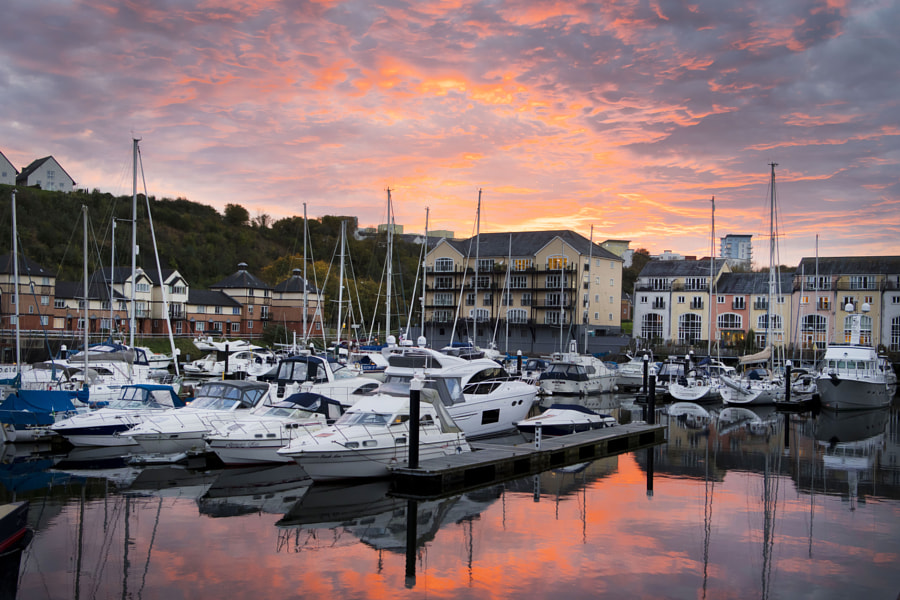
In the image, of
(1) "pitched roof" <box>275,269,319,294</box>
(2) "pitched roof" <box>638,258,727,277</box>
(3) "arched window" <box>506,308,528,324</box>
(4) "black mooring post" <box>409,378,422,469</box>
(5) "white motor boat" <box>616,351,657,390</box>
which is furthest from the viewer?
(1) "pitched roof" <box>275,269,319,294</box>

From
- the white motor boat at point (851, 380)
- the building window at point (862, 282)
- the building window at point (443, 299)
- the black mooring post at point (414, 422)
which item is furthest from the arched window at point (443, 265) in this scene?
the black mooring post at point (414, 422)

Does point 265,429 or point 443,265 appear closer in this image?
point 265,429

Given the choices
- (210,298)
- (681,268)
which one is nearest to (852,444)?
(681,268)

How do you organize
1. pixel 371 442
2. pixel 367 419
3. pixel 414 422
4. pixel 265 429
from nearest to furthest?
pixel 414 422, pixel 371 442, pixel 367 419, pixel 265 429

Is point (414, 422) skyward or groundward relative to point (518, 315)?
groundward

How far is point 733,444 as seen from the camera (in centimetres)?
3309

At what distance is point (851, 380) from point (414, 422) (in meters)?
37.2

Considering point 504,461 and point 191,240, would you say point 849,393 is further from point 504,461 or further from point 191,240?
point 191,240

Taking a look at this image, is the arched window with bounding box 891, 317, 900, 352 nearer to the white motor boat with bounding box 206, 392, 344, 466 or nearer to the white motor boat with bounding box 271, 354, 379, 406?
the white motor boat with bounding box 271, 354, 379, 406

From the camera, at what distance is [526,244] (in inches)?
3804

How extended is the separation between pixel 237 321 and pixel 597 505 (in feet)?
261

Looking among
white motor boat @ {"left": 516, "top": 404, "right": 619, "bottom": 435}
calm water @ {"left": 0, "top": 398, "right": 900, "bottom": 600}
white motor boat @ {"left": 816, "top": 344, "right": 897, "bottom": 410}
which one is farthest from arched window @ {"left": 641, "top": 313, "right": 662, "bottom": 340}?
calm water @ {"left": 0, "top": 398, "right": 900, "bottom": 600}

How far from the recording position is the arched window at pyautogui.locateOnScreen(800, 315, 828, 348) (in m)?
85.8

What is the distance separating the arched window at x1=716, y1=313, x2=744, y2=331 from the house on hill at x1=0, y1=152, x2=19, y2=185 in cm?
10452
